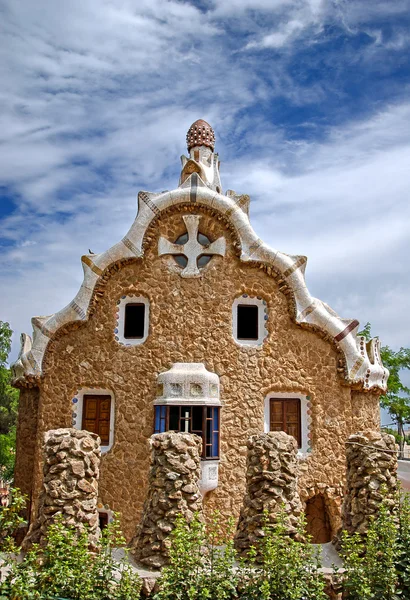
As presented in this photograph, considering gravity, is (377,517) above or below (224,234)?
below

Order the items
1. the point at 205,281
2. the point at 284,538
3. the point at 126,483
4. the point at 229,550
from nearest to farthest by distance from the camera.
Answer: the point at 229,550 → the point at 284,538 → the point at 126,483 → the point at 205,281

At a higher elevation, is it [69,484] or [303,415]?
[303,415]

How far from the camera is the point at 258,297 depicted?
37.9 ft

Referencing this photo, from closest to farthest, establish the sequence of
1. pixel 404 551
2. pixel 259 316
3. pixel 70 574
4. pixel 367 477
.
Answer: pixel 70 574, pixel 404 551, pixel 367 477, pixel 259 316

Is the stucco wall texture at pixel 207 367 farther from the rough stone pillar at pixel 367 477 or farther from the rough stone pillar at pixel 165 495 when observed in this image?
the rough stone pillar at pixel 165 495

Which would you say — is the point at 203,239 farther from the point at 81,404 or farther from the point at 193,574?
the point at 193,574

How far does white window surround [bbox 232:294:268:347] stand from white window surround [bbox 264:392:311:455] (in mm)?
1056

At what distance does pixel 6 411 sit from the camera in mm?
21984

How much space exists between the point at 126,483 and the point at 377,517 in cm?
506

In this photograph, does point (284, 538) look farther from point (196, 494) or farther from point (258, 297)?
point (258, 297)

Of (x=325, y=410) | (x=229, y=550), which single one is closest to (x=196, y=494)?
(x=229, y=550)

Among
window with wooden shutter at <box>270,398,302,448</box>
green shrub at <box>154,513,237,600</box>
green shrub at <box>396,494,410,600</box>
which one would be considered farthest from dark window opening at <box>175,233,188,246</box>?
green shrub at <box>154,513,237,600</box>

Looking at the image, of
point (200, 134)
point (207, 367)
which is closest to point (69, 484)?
point (207, 367)

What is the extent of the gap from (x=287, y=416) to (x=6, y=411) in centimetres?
1420
